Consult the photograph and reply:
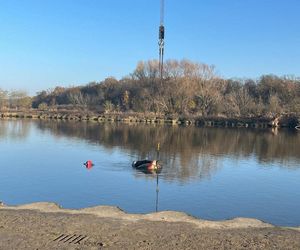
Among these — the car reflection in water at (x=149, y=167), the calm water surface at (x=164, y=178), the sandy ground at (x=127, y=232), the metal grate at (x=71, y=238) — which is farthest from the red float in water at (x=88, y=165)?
the metal grate at (x=71, y=238)

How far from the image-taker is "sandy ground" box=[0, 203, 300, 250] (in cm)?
1023

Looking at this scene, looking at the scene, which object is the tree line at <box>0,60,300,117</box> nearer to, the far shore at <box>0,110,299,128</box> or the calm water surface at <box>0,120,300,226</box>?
the far shore at <box>0,110,299,128</box>

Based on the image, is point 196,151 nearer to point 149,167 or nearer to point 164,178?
point 149,167

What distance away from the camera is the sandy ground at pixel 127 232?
33.6 ft

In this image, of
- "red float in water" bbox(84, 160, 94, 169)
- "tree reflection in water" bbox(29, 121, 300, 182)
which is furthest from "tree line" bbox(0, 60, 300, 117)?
"red float in water" bbox(84, 160, 94, 169)

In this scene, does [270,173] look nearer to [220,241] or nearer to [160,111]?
[220,241]

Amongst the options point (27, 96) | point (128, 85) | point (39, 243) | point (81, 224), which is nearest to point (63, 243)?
point (39, 243)

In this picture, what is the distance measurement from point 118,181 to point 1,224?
12066 mm

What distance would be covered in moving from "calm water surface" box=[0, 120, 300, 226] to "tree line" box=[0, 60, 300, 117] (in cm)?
4105

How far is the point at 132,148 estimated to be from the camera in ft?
128

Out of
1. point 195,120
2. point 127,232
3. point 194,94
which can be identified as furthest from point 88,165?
point 194,94

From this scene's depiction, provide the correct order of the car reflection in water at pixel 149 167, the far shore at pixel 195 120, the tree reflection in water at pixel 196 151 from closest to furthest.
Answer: the car reflection in water at pixel 149 167
the tree reflection in water at pixel 196 151
the far shore at pixel 195 120

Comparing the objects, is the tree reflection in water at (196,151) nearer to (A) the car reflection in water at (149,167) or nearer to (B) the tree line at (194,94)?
(A) the car reflection in water at (149,167)

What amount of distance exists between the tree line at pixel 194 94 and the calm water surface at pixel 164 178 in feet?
135
